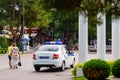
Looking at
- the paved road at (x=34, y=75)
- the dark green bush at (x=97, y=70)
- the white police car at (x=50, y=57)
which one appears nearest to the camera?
the dark green bush at (x=97, y=70)

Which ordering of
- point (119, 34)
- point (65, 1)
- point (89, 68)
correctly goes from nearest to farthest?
1. point (65, 1)
2. point (89, 68)
3. point (119, 34)

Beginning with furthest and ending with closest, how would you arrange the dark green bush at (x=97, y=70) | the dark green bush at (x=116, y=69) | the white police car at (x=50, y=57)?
1. the white police car at (x=50, y=57)
2. the dark green bush at (x=116, y=69)
3. the dark green bush at (x=97, y=70)

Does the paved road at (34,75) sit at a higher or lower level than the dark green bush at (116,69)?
lower

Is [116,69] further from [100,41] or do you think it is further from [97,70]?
[100,41]

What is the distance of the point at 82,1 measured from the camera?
8.11 meters

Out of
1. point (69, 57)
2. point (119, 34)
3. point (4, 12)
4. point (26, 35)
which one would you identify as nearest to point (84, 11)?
point (119, 34)

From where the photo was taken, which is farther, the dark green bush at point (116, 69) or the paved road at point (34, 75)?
the paved road at point (34, 75)

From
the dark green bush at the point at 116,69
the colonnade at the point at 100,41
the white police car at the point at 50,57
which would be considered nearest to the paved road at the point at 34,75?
the white police car at the point at 50,57

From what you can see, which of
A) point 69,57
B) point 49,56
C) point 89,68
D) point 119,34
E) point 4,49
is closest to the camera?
point 89,68

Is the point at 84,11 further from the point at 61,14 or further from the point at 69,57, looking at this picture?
the point at 69,57

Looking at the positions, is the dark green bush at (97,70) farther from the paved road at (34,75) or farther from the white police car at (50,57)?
the white police car at (50,57)

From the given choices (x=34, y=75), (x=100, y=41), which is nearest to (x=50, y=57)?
(x=34, y=75)

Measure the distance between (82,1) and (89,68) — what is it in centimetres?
845

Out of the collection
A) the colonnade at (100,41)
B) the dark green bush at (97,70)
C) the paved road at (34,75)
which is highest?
the colonnade at (100,41)
